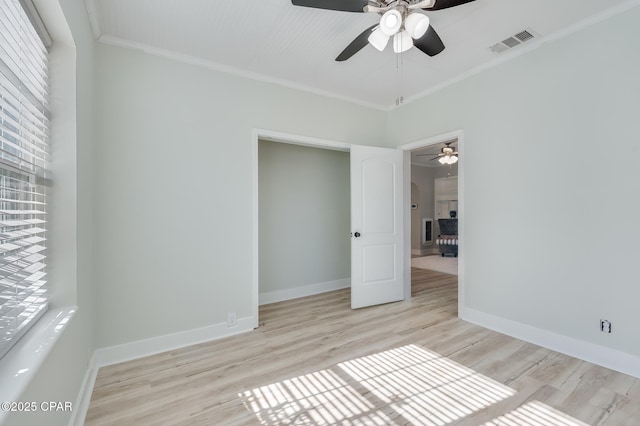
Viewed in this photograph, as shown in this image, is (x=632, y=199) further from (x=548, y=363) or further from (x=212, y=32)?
(x=212, y=32)

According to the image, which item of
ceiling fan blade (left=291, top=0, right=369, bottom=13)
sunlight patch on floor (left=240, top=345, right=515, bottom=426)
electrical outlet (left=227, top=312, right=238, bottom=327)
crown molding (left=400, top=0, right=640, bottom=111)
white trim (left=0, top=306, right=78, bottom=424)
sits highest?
crown molding (left=400, top=0, right=640, bottom=111)

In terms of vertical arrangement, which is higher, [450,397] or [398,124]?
[398,124]

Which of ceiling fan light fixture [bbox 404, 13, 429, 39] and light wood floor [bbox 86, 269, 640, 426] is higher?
ceiling fan light fixture [bbox 404, 13, 429, 39]

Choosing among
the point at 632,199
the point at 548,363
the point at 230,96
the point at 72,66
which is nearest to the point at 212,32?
the point at 230,96

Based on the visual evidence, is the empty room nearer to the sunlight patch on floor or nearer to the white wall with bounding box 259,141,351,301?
the sunlight patch on floor

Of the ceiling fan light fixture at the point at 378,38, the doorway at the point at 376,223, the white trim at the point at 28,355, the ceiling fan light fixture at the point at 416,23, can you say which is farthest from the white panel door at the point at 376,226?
the white trim at the point at 28,355

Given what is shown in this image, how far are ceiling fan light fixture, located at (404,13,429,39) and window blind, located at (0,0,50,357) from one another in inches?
78.0

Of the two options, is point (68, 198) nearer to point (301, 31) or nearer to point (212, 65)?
point (212, 65)

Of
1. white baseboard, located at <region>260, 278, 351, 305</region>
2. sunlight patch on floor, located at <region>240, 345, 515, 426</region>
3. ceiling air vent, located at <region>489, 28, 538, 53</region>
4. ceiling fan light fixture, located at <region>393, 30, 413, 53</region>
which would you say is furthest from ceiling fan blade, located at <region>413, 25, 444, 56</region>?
white baseboard, located at <region>260, 278, 351, 305</region>

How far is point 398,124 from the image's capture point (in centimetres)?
403

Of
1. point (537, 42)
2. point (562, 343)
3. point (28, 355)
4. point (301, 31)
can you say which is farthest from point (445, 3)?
point (562, 343)

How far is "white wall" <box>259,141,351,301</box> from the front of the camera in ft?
13.0

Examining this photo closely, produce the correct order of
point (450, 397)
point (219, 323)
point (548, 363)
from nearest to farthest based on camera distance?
point (450, 397), point (548, 363), point (219, 323)

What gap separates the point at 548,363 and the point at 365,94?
339cm
